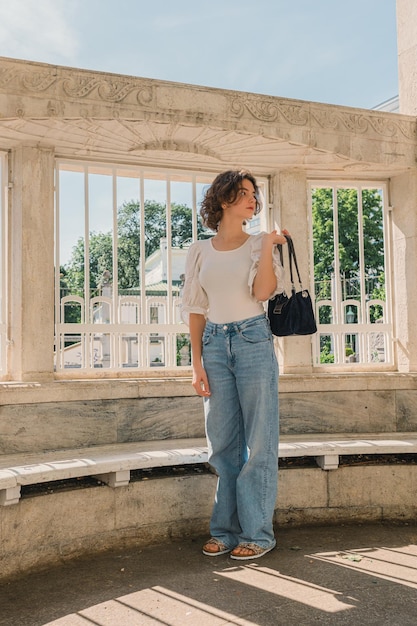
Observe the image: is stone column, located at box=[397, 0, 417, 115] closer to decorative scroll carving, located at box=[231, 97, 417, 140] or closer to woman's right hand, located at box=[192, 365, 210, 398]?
decorative scroll carving, located at box=[231, 97, 417, 140]

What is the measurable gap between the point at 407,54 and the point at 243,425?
3644 millimetres

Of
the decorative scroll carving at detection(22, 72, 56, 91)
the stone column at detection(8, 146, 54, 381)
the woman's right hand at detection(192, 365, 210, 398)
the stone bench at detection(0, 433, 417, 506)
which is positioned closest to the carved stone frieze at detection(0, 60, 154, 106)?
the decorative scroll carving at detection(22, 72, 56, 91)

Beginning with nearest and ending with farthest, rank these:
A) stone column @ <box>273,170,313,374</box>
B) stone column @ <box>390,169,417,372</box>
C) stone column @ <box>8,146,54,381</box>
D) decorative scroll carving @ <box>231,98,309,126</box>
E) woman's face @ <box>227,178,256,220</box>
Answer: woman's face @ <box>227,178,256,220</box> < stone column @ <box>8,146,54,381</box> < decorative scroll carving @ <box>231,98,309,126</box> < stone column @ <box>273,170,313,374</box> < stone column @ <box>390,169,417,372</box>

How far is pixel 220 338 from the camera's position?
3.07 meters

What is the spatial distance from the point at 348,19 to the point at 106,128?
3604 mm

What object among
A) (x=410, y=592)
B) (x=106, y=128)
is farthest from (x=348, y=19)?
(x=410, y=592)

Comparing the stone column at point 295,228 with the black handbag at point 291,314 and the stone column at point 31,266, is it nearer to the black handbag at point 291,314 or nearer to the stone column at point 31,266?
→ the black handbag at point 291,314

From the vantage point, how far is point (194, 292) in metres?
3.18

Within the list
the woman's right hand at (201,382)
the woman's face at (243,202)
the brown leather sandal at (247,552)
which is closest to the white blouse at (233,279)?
the woman's face at (243,202)

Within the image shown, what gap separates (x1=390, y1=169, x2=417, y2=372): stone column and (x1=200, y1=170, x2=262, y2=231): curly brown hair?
2.16m

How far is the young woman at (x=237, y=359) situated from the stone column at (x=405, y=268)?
2.18 meters

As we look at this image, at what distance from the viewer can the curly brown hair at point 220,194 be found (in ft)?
10.2

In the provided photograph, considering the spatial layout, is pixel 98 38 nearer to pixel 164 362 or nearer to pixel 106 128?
pixel 106 128

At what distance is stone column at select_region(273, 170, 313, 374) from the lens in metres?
4.70
